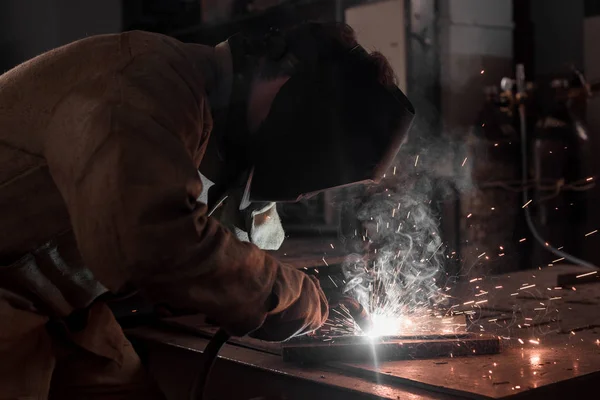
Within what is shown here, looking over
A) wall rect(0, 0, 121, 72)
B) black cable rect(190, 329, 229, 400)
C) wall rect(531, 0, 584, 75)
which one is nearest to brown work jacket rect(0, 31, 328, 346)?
black cable rect(190, 329, 229, 400)

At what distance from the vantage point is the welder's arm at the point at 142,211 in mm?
1235

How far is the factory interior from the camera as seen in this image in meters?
1.79

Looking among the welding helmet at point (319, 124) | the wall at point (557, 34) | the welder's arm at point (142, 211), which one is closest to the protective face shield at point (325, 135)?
the welding helmet at point (319, 124)

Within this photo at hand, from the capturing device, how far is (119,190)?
123 cm

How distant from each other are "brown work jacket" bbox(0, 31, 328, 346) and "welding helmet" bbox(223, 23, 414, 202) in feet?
0.48

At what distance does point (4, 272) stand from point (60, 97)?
36cm

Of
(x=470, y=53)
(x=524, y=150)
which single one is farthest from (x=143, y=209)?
(x=524, y=150)

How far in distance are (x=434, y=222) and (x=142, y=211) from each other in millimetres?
2661

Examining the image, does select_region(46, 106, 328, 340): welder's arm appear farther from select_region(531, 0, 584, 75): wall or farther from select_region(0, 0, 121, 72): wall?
select_region(531, 0, 584, 75): wall

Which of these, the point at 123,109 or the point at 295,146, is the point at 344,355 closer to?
the point at 295,146

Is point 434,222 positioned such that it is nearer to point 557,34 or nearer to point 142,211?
point 557,34

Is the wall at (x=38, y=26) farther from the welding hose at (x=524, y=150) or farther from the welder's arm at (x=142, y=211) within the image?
the welder's arm at (x=142, y=211)

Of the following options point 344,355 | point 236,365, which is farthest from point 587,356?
point 236,365

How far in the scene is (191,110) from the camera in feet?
4.46
